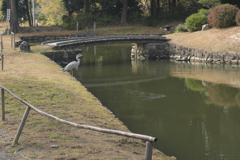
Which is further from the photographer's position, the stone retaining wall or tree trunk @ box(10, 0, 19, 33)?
tree trunk @ box(10, 0, 19, 33)

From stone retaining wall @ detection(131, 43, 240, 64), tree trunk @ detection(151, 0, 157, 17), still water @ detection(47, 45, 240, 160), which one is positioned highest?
tree trunk @ detection(151, 0, 157, 17)

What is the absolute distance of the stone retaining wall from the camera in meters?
24.3

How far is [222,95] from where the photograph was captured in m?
14.7

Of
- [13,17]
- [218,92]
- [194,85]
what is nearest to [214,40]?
[194,85]

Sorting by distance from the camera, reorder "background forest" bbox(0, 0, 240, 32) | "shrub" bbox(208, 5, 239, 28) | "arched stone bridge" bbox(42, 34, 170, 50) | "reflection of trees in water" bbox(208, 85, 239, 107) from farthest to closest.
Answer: "background forest" bbox(0, 0, 240, 32), "shrub" bbox(208, 5, 239, 28), "arched stone bridge" bbox(42, 34, 170, 50), "reflection of trees in water" bbox(208, 85, 239, 107)

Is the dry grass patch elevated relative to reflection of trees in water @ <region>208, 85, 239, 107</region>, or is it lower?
elevated

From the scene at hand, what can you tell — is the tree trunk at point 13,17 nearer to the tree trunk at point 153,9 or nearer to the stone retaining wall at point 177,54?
the stone retaining wall at point 177,54

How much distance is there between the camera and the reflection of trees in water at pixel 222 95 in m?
13.4

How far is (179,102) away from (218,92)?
323 centimetres

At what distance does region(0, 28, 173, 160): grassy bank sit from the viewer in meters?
5.77

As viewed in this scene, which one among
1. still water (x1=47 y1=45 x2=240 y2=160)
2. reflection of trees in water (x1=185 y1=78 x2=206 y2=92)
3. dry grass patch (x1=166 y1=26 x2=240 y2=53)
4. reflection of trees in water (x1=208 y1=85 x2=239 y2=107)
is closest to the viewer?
still water (x1=47 y1=45 x2=240 y2=160)

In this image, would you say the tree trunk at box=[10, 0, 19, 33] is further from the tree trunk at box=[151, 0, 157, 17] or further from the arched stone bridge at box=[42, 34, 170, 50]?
the tree trunk at box=[151, 0, 157, 17]

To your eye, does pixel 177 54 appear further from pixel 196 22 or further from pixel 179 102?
pixel 179 102

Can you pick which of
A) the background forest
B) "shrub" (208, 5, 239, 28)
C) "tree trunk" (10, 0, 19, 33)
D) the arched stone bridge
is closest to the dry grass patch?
"shrub" (208, 5, 239, 28)
